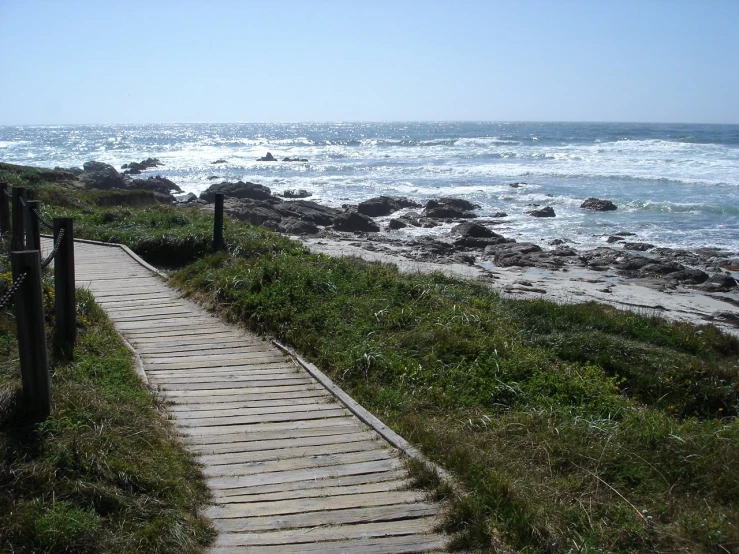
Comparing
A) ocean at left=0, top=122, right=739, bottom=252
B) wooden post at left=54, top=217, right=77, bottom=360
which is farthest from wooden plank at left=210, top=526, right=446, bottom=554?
ocean at left=0, top=122, right=739, bottom=252

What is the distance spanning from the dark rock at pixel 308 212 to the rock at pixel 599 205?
39.3 ft

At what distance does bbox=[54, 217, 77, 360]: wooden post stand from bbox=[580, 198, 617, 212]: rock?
97.5 feet

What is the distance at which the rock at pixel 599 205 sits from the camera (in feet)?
107

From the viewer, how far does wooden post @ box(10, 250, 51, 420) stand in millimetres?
4359

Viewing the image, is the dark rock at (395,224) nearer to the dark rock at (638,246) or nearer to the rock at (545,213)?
the rock at (545,213)

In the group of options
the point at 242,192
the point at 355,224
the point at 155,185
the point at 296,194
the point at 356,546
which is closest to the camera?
the point at 356,546

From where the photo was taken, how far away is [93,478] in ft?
13.4

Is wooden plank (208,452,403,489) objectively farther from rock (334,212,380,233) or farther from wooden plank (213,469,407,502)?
rock (334,212,380,233)

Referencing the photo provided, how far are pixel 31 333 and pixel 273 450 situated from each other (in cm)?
189

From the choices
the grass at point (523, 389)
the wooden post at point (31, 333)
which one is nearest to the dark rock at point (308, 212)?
the grass at point (523, 389)

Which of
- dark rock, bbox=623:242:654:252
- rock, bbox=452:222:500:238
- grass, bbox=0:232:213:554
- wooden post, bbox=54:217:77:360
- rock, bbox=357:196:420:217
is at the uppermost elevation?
wooden post, bbox=54:217:77:360

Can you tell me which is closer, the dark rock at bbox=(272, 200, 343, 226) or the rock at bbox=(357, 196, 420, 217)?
the dark rock at bbox=(272, 200, 343, 226)

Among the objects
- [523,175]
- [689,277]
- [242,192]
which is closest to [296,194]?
[242,192]

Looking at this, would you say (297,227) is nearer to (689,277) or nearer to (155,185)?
(689,277)
